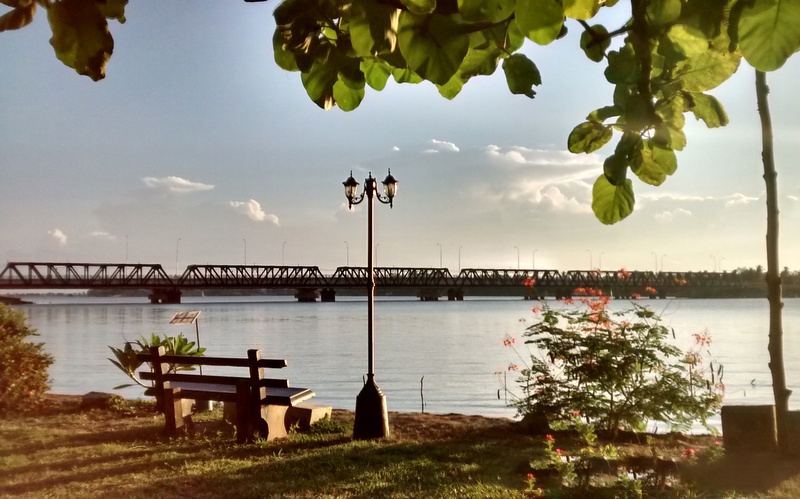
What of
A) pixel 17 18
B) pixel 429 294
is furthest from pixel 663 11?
pixel 429 294

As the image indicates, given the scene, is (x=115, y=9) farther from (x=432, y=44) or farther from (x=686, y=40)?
(x=686, y=40)

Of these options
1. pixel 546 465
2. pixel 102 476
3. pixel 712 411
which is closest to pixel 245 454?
pixel 102 476

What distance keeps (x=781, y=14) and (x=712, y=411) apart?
10.8 m

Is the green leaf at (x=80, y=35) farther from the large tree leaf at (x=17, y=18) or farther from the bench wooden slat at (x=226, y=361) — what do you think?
the bench wooden slat at (x=226, y=361)

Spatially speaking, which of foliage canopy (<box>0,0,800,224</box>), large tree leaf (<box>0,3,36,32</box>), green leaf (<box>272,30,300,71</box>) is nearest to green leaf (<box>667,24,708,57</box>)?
foliage canopy (<box>0,0,800,224</box>)

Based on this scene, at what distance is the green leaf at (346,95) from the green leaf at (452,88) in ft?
0.62

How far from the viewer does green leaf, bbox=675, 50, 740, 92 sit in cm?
123

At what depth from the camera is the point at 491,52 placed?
1.24 metres

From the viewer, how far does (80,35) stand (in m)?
1.09

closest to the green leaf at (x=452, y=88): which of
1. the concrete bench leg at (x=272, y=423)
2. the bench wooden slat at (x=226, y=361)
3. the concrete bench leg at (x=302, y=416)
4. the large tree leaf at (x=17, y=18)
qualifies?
the large tree leaf at (x=17, y=18)

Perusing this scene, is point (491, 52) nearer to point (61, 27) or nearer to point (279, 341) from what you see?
point (61, 27)

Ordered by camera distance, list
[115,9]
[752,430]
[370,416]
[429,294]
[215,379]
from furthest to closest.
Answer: [429,294]
[370,416]
[215,379]
[752,430]
[115,9]

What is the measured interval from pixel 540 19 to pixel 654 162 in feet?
1.80

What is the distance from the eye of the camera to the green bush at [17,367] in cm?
1120
